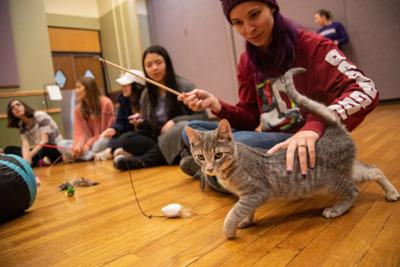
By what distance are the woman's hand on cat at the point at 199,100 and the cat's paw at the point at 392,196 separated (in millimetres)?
723

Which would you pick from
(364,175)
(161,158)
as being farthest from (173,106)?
(364,175)

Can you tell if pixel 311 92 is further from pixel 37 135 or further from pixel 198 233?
pixel 37 135

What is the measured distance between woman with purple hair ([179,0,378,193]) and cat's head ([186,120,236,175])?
0.62ft

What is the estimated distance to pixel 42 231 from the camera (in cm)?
126

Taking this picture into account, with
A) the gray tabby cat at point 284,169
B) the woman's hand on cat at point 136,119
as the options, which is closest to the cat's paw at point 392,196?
the gray tabby cat at point 284,169

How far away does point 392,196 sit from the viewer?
104 centimetres

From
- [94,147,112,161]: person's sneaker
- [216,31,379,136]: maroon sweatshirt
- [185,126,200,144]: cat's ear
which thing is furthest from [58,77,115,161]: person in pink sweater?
[185,126,200,144]: cat's ear

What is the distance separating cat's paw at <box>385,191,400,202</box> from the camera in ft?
3.41

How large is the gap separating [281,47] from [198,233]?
0.77m

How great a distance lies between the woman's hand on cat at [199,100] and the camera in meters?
1.25

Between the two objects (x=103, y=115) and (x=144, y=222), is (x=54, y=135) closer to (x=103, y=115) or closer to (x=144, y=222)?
(x=103, y=115)

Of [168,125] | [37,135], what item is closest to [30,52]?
[37,135]

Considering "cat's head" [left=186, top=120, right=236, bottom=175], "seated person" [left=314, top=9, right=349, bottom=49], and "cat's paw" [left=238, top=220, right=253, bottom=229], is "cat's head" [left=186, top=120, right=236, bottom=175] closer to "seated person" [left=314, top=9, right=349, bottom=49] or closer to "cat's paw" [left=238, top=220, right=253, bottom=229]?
"cat's paw" [left=238, top=220, right=253, bottom=229]

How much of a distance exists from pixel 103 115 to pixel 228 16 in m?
2.07
